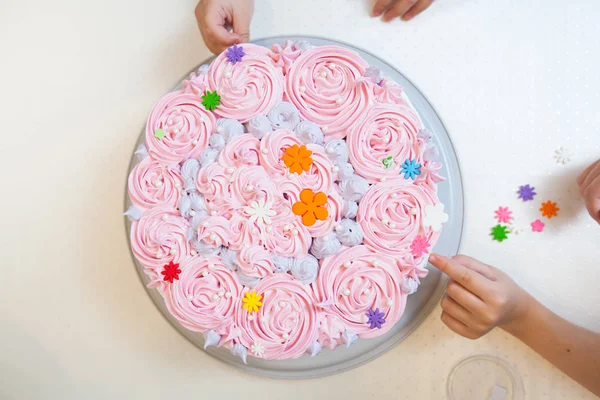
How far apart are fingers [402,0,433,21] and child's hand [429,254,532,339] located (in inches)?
24.5

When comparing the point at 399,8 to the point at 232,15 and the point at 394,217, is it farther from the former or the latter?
the point at 394,217

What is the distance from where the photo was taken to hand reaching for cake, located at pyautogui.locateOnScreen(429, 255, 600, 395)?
1.00m

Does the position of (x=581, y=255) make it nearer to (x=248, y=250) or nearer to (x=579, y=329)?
(x=579, y=329)

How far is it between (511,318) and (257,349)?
0.57 meters

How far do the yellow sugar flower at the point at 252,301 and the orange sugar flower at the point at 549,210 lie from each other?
0.73 metres

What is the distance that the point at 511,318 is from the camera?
107 centimetres

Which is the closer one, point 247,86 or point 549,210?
point 247,86

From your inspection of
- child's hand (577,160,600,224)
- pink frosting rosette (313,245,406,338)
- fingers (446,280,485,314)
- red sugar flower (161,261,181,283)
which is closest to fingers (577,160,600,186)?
child's hand (577,160,600,224)

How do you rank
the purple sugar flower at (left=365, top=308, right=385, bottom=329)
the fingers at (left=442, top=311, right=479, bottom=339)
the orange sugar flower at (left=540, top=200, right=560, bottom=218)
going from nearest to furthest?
the purple sugar flower at (left=365, top=308, right=385, bottom=329)
the fingers at (left=442, top=311, right=479, bottom=339)
the orange sugar flower at (left=540, top=200, right=560, bottom=218)

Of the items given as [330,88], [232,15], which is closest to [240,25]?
[232,15]

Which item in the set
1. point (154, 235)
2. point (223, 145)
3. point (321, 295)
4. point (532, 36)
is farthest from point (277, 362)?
point (532, 36)

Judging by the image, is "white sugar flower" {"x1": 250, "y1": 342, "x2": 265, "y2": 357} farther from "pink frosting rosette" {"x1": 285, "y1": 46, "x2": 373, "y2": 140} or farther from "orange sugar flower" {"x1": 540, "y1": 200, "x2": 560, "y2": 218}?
"orange sugar flower" {"x1": 540, "y1": 200, "x2": 560, "y2": 218}

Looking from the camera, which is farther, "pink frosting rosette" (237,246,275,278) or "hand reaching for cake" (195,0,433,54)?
"hand reaching for cake" (195,0,433,54)

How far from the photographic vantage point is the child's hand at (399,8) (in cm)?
119
